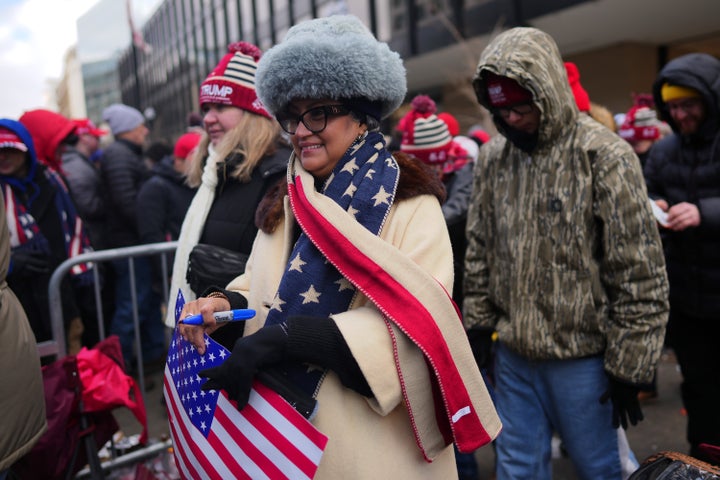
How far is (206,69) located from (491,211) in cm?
2978

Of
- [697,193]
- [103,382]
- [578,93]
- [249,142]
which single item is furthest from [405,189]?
[697,193]

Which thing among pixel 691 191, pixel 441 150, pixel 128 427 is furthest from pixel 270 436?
pixel 128 427

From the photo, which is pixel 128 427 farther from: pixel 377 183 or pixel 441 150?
pixel 377 183

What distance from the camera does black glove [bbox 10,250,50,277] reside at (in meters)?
3.36

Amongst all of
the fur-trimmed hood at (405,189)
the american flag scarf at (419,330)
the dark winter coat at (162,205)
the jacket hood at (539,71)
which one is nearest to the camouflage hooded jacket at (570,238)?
the jacket hood at (539,71)

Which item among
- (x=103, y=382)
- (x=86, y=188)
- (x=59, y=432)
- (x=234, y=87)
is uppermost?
(x=234, y=87)

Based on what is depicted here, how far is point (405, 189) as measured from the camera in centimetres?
162

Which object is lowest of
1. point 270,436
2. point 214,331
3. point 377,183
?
point 270,436

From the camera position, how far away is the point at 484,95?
251 centimetres

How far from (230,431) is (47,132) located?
3.72m

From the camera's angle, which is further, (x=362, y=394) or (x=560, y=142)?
(x=560, y=142)

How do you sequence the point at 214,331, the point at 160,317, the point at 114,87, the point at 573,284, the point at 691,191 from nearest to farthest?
the point at 214,331
the point at 573,284
the point at 691,191
the point at 160,317
the point at 114,87

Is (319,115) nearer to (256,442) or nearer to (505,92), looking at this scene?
(256,442)

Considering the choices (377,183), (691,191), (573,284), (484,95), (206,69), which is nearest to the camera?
(377,183)
